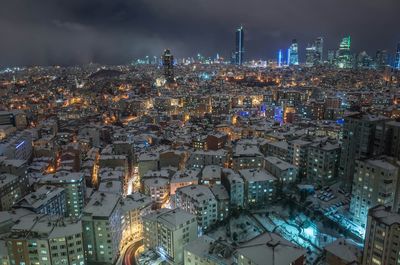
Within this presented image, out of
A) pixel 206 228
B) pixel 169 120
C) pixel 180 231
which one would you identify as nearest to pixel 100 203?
pixel 180 231

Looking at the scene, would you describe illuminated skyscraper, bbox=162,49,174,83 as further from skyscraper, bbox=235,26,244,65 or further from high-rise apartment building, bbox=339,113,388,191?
high-rise apartment building, bbox=339,113,388,191

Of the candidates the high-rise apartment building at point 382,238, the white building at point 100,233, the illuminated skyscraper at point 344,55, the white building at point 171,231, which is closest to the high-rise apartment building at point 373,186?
the high-rise apartment building at point 382,238

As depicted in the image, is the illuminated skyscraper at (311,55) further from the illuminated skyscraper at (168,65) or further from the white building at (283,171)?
the white building at (283,171)

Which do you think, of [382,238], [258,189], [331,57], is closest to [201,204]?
[258,189]

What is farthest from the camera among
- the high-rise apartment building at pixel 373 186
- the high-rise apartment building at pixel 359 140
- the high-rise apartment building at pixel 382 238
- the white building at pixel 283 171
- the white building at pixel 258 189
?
the white building at pixel 283 171

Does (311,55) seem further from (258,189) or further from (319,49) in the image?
(258,189)

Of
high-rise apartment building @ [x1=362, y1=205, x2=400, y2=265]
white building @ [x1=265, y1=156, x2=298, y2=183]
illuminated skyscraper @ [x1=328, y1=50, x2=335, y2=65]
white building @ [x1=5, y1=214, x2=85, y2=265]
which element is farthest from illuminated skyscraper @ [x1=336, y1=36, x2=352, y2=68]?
white building @ [x1=5, y1=214, x2=85, y2=265]
